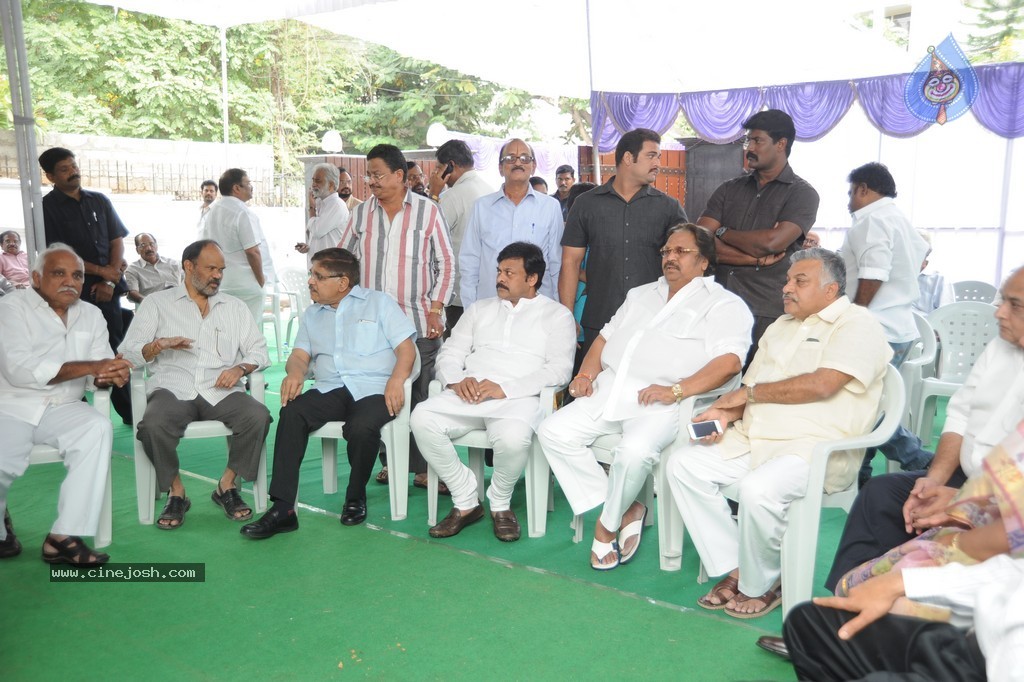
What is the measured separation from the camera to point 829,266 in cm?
313

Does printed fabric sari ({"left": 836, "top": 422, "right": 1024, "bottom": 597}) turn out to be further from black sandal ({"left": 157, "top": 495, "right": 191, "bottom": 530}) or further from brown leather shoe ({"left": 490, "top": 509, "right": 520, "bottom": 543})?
black sandal ({"left": 157, "top": 495, "right": 191, "bottom": 530})

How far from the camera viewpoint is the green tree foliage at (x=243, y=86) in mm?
17906

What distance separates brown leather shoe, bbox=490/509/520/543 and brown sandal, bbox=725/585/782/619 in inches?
40.6

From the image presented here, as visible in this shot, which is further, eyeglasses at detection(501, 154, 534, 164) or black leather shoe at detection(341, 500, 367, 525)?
eyeglasses at detection(501, 154, 534, 164)

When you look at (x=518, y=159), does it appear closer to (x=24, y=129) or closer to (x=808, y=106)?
(x=24, y=129)

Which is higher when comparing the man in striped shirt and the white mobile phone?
the man in striped shirt

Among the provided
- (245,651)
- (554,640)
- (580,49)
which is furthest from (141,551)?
(580,49)

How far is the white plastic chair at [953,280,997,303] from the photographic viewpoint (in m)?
6.71

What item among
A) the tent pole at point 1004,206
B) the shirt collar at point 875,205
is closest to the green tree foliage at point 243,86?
the tent pole at point 1004,206

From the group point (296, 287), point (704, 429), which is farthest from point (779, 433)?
point (296, 287)

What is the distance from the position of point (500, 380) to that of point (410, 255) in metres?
0.87

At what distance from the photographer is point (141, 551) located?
3.57m
